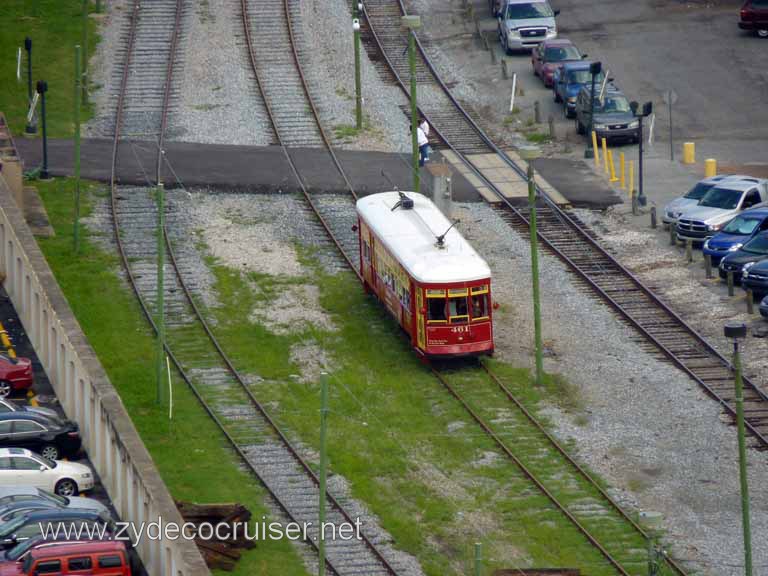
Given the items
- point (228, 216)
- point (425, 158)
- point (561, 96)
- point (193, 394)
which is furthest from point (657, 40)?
point (193, 394)

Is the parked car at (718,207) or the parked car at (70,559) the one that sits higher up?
the parked car at (718,207)

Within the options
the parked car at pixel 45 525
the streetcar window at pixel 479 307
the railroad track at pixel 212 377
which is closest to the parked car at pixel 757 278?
the streetcar window at pixel 479 307

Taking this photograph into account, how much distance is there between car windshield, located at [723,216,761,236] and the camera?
49806 millimetres

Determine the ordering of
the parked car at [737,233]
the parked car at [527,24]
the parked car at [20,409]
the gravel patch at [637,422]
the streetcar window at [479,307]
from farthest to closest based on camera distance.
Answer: the parked car at [527,24], the parked car at [737,233], the streetcar window at [479,307], the parked car at [20,409], the gravel patch at [637,422]

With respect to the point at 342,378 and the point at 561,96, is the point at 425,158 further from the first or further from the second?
the point at 342,378

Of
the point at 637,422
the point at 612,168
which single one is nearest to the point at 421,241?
the point at 637,422

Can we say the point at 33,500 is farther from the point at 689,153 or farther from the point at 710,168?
the point at 689,153

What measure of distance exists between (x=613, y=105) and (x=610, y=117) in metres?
0.64

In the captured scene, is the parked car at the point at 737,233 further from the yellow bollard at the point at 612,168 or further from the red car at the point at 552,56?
the red car at the point at 552,56

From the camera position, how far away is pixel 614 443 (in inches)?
1596

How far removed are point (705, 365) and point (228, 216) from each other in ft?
55.4

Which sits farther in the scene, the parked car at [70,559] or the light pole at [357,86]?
the light pole at [357,86]

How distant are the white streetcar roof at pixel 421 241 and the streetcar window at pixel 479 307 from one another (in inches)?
20.0

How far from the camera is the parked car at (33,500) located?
116 feet
